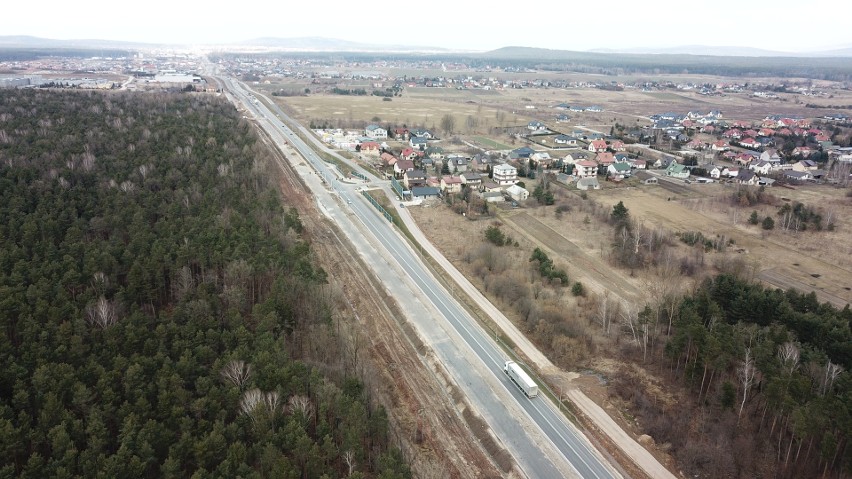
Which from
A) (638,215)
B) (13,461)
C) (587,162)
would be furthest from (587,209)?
(13,461)

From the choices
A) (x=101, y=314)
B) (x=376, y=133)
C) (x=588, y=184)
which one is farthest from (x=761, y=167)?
(x=101, y=314)

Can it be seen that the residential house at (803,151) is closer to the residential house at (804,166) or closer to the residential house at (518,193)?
the residential house at (804,166)

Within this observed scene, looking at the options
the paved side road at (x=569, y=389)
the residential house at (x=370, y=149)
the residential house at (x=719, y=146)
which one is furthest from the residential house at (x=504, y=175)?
the residential house at (x=719, y=146)

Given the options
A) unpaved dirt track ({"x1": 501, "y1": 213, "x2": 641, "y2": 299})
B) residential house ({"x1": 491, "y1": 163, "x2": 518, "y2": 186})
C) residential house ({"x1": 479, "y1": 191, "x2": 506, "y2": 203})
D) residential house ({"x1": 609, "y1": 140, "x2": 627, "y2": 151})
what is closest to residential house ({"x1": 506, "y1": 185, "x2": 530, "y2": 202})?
residential house ({"x1": 479, "y1": 191, "x2": 506, "y2": 203})

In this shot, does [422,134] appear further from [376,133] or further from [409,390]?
[409,390]

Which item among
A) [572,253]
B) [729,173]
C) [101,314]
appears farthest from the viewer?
[729,173]
